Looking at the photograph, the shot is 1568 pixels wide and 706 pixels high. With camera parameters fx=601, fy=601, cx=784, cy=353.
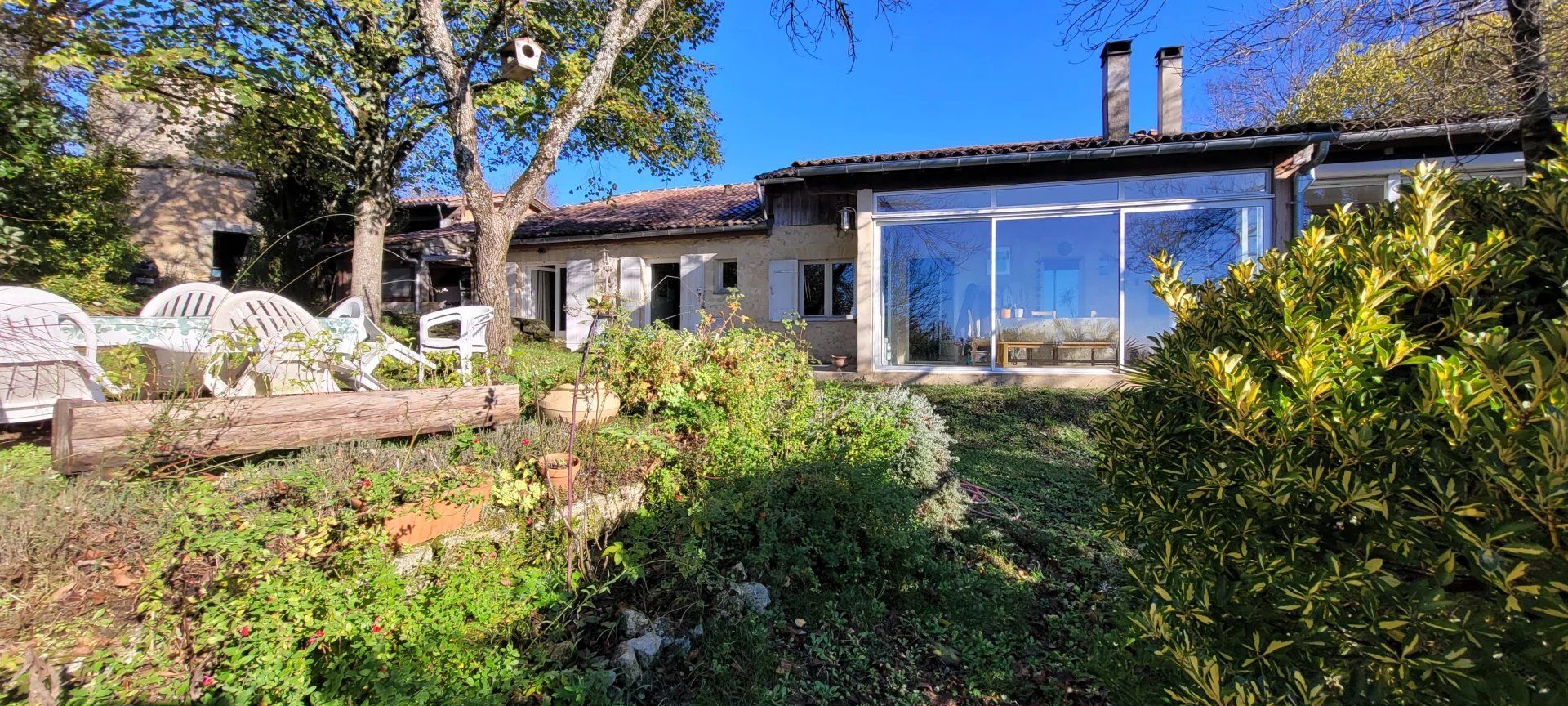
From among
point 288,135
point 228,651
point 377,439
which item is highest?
point 288,135

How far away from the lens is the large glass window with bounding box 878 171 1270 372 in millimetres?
8383

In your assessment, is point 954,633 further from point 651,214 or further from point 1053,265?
point 651,214

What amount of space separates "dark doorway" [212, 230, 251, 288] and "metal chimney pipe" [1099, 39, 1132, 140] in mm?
18222

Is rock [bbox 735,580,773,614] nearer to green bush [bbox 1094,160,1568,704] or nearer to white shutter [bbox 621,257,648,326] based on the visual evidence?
green bush [bbox 1094,160,1568,704]

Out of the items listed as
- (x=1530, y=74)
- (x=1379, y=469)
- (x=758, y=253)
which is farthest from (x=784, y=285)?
(x=1379, y=469)

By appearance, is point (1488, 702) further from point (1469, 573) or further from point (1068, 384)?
point (1068, 384)

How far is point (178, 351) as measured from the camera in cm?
341

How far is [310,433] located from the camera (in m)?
2.91

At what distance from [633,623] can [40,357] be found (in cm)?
340

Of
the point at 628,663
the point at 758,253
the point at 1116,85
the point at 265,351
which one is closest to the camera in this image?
the point at 628,663

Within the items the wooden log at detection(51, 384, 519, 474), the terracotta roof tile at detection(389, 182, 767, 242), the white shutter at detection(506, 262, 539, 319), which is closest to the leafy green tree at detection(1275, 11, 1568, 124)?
the wooden log at detection(51, 384, 519, 474)

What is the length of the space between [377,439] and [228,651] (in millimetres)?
1531

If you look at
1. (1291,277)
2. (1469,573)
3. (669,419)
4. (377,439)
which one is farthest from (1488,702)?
(377,439)

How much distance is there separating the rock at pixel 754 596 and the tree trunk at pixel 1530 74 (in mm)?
5224
